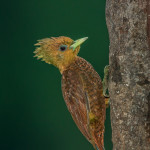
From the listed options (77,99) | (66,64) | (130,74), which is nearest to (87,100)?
(77,99)

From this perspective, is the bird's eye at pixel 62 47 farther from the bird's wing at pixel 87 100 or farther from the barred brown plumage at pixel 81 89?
the bird's wing at pixel 87 100

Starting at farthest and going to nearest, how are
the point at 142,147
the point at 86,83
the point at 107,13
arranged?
the point at 86,83
the point at 107,13
the point at 142,147

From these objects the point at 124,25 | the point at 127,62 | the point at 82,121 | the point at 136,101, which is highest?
the point at 124,25

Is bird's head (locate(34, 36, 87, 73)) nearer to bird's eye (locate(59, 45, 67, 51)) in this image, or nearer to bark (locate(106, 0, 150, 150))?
bird's eye (locate(59, 45, 67, 51))

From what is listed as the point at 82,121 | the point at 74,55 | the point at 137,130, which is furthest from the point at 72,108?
the point at 137,130

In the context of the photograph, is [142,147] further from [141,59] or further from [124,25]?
[124,25]

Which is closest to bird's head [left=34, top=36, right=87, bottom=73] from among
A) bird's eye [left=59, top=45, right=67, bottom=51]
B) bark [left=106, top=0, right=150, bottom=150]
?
bird's eye [left=59, top=45, right=67, bottom=51]
